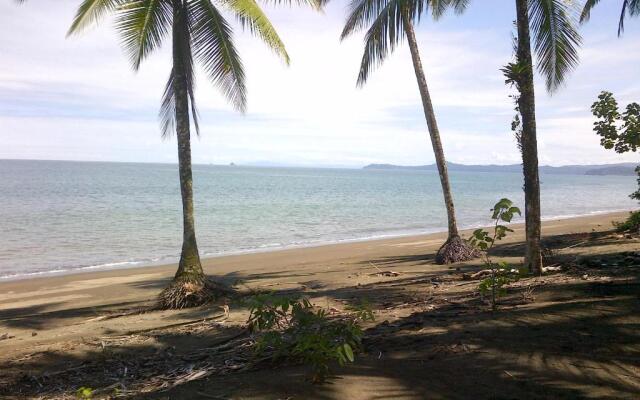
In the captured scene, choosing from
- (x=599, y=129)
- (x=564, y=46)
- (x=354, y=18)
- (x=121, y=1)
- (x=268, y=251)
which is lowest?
(x=268, y=251)

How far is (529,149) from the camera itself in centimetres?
725

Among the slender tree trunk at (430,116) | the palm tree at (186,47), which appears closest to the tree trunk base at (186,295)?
the palm tree at (186,47)

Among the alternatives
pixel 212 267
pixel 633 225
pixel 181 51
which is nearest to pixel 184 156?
pixel 181 51

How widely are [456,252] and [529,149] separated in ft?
14.7

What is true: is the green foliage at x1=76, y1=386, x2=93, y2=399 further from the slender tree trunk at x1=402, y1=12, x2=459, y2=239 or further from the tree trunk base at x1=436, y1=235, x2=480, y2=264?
the slender tree trunk at x1=402, y1=12, x2=459, y2=239

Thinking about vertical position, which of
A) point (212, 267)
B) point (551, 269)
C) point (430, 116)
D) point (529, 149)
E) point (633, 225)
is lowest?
point (212, 267)

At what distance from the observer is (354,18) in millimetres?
12234

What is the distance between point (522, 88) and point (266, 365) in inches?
202

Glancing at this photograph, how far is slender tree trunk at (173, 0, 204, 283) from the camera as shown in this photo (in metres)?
8.73

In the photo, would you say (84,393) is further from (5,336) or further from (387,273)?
(387,273)

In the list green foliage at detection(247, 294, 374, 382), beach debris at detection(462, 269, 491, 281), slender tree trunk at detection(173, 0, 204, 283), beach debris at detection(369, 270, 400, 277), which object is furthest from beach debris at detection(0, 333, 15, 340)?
beach debris at detection(462, 269, 491, 281)

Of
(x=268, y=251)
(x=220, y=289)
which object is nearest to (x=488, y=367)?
(x=220, y=289)

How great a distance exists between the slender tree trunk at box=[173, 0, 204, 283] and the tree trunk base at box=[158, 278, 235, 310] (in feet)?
0.24

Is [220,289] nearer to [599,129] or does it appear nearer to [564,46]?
[564,46]
